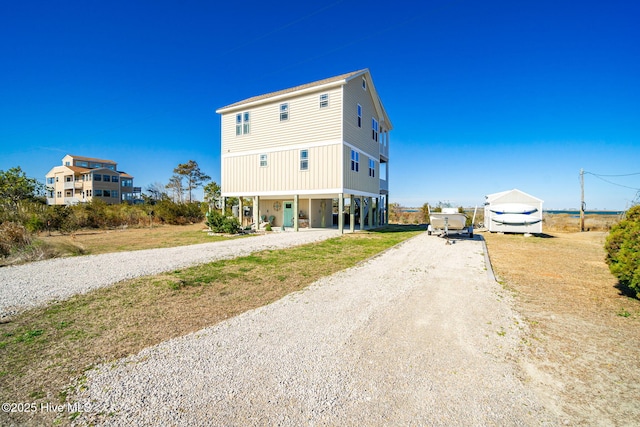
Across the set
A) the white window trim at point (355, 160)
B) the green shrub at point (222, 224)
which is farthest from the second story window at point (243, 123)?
the white window trim at point (355, 160)

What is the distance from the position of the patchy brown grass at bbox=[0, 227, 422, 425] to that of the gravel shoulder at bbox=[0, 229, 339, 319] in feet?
1.68

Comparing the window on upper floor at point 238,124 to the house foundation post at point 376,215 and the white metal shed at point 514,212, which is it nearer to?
the house foundation post at point 376,215

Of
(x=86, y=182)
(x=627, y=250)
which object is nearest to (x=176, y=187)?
(x=86, y=182)

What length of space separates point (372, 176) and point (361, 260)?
13930 mm

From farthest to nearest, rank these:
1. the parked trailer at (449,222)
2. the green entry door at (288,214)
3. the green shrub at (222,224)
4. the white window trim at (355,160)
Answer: the green entry door at (288,214) → the white window trim at (355,160) → the green shrub at (222,224) → the parked trailer at (449,222)

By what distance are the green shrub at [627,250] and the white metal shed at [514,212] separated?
1324 centimetres

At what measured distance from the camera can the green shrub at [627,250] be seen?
5293mm

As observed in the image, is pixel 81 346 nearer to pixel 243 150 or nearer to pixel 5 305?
pixel 5 305

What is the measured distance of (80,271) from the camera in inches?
300

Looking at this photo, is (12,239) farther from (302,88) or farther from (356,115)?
(356,115)

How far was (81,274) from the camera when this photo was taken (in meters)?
7.30

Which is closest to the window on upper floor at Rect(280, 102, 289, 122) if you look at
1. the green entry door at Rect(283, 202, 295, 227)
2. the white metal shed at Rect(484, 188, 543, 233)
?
the green entry door at Rect(283, 202, 295, 227)

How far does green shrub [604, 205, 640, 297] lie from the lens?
5.29m

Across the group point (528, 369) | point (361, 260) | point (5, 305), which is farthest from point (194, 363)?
point (361, 260)
